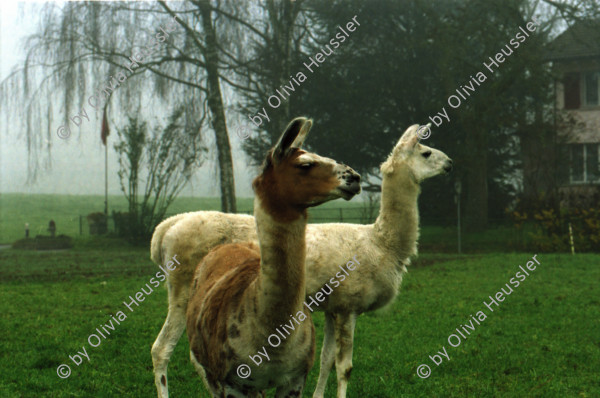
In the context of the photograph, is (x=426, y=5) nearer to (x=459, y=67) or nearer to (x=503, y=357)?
(x=459, y=67)

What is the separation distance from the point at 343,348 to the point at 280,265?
2504 millimetres

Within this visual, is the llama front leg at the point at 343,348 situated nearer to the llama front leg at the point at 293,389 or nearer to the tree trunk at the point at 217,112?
the llama front leg at the point at 293,389

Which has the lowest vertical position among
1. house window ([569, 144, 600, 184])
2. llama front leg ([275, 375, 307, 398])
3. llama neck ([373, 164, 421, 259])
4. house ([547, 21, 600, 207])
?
llama front leg ([275, 375, 307, 398])

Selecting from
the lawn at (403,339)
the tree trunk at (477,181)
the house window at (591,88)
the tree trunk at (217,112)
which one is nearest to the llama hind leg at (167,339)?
the lawn at (403,339)

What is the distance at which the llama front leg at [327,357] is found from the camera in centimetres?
576

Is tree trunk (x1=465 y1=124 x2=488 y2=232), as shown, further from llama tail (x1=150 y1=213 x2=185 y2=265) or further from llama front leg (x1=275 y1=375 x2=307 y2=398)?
llama front leg (x1=275 y1=375 x2=307 y2=398)

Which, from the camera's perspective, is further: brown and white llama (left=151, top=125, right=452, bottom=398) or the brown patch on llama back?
brown and white llama (left=151, top=125, right=452, bottom=398)

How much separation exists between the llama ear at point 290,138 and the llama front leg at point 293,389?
134cm

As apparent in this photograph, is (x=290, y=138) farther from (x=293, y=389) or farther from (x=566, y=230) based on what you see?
(x=566, y=230)

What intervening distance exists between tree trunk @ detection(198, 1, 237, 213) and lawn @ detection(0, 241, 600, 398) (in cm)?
467

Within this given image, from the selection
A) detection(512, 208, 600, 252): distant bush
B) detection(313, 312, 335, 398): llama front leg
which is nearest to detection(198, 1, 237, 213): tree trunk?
detection(512, 208, 600, 252): distant bush

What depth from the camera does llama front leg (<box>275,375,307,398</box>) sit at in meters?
3.70

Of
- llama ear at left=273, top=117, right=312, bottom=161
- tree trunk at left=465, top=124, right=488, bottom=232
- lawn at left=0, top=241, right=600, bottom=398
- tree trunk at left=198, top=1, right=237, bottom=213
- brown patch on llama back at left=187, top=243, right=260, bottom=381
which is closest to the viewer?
llama ear at left=273, top=117, right=312, bottom=161

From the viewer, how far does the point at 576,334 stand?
Result: 8.67 metres
